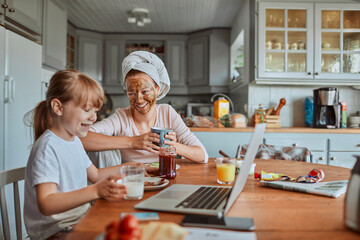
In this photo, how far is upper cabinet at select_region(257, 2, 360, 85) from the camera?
3.46 metres

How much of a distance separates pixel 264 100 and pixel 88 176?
2.81 metres

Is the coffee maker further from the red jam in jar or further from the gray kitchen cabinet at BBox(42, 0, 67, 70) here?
the gray kitchen cabinet at BBox(42, 0, 67, 70)

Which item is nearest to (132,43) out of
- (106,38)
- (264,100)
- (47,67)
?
(106,38)

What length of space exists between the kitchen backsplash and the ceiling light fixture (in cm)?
182

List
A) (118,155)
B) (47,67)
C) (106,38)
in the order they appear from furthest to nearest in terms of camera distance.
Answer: (106,38) < (47,67) < (118,155)

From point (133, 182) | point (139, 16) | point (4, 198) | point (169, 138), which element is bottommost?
point (4, 198)

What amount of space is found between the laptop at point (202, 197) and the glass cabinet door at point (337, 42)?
292 centimetres

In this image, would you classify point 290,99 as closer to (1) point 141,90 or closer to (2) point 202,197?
(1) point 141,90

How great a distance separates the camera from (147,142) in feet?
4.68

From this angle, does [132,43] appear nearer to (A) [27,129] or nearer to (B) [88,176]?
(A) [27,129]

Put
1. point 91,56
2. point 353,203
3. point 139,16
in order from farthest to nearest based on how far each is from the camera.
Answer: point 91,56 < point 139,16 < point 353,203

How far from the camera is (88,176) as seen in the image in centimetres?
133

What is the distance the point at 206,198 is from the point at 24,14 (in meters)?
2.79

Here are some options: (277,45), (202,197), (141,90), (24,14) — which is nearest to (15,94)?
(24,14)
